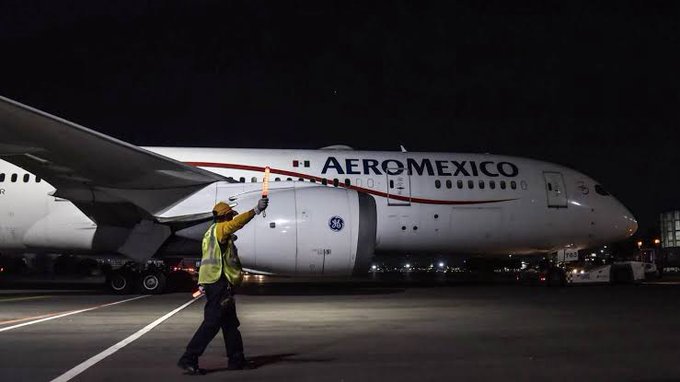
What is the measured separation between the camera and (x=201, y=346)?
5992mm

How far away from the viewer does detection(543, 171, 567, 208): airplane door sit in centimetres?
1923

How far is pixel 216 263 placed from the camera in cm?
642

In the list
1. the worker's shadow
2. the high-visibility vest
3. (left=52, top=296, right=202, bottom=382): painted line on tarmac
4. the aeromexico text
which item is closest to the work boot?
the worker's shadow

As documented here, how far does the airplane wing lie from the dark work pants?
24.6ft

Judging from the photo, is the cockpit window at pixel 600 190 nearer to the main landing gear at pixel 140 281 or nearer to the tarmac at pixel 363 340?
the tarmac at pixel 363 340

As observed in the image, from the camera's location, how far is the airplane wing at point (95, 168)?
42.0 ft

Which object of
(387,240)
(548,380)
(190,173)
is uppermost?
(190,173)

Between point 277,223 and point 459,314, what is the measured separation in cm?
402

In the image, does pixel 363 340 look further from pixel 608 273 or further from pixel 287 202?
pixel 608 273

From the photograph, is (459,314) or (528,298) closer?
(459,314)

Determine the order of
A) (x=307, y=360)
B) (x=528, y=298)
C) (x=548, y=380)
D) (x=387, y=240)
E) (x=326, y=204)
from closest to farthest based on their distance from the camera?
1. (x=548, y=380)
2. (x=307, y=360)
3. (x=326, y=204)
4. (x=528, y=298)
5. (x=387, y=240)

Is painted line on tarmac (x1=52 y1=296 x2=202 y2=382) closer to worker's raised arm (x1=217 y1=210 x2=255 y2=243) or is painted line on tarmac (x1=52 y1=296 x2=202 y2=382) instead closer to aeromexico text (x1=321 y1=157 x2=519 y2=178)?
worker's raised arm (x1=217 y1=210 x2=255 y2=243)

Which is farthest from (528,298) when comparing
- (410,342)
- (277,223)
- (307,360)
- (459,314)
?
(307,360)

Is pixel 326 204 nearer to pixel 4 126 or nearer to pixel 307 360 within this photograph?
pixel 4 126
